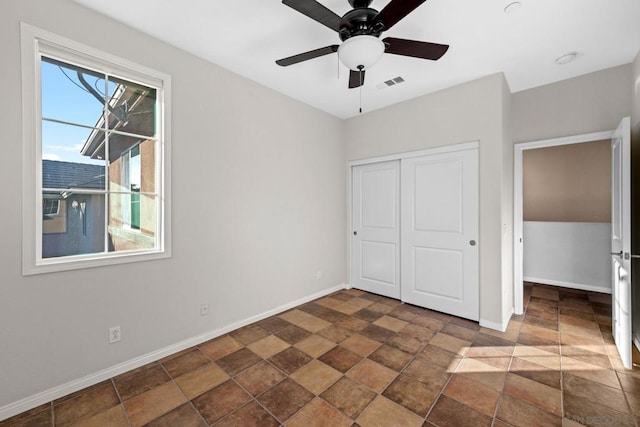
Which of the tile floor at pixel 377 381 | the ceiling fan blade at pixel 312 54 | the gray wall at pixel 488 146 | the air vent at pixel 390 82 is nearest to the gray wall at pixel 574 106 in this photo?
the gray wall at pixel 488 146

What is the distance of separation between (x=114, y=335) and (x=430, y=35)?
3.55 metres

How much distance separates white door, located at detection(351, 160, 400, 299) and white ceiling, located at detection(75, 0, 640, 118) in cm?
134

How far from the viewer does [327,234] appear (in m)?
4.18

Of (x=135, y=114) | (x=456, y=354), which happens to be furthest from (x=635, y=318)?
(x=135, y=114)

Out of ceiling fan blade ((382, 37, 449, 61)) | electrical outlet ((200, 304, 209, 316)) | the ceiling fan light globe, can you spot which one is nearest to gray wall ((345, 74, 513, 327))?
ceiling fan blade ((382, 37, 449, 61))

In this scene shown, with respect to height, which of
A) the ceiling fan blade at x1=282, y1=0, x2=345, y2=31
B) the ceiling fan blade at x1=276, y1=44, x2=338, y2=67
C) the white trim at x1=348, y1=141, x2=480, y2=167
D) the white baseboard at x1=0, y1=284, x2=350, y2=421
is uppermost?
the ceiling fan blade at x1=282, y1=0, x2=345, y2=31

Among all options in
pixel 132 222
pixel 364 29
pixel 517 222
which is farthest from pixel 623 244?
pixel 132 222

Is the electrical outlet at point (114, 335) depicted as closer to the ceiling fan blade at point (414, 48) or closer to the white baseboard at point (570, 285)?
the ceiling fan blade at point (414, 48)

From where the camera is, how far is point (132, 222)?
237 cm

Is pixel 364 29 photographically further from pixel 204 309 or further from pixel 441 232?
pixel 204 309

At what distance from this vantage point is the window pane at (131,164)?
88.5 inches

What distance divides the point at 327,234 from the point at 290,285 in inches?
38.9

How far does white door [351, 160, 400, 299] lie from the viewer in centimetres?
392

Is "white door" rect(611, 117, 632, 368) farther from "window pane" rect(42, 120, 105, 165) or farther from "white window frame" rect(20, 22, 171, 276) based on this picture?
"window pane" rect(42, 120, 105, 165)
